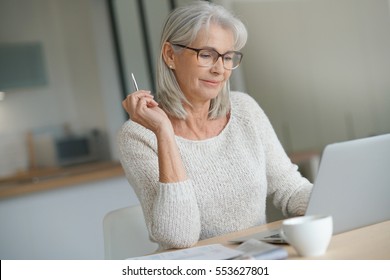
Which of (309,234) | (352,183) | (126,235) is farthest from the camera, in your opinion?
(126,235)

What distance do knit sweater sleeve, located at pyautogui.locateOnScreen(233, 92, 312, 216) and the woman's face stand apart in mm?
119

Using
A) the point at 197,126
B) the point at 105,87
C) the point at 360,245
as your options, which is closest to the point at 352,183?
the point at 360,245

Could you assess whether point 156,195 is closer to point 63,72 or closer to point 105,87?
point 105,87

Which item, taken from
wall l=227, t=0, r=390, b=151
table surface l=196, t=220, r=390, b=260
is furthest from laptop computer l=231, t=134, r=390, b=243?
wall l=227, t=0, r=390, b=151

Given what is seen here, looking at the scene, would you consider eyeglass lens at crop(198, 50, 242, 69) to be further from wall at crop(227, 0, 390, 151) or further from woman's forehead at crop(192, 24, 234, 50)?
wall at crop(227, 0, 390, 151)

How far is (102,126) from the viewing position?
447 centimetres

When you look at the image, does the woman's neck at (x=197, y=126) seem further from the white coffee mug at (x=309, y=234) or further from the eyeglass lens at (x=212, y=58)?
the white coffee mug at (x=309, y=234)

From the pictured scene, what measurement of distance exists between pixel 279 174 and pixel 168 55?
0.37m

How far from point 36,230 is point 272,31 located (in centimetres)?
159

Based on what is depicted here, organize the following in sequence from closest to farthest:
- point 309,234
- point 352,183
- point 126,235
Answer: point 309,234 → point 352,183 → point 126,235

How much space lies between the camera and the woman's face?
54.5 inches

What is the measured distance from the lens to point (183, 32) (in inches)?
54.4

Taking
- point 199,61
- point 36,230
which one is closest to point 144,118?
point 199,61
